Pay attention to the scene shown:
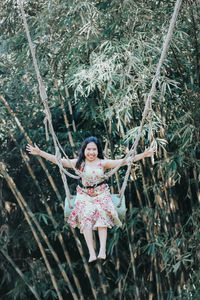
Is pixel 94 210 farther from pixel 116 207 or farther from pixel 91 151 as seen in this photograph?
pixel 91 151

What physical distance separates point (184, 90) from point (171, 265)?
69.2 inches

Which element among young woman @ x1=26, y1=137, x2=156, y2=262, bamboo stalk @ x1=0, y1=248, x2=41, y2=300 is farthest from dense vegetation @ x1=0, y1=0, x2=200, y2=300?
young woman @ x1=26, y1=137, x2=156, y2=262

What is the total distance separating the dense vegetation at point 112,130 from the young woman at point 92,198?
2.68 feet

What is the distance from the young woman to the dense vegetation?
82 centimetres

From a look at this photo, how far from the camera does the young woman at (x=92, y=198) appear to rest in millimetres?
3316

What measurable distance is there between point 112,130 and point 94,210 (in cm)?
212

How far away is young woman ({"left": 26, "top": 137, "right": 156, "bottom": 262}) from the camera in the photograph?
332 centimetres

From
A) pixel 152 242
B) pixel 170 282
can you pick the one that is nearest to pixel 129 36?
pixel 152 242

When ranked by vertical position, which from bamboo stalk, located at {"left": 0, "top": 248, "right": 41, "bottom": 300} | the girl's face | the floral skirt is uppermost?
the girl's face

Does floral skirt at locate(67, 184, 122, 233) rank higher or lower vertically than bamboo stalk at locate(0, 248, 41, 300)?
higher

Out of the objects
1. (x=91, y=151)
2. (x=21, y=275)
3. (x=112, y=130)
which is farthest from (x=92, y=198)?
(x=21, y=275)

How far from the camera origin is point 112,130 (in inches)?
212

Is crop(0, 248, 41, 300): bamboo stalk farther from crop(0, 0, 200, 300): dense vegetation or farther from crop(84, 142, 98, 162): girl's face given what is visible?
crop(84, 142, 98, 162): girl's face

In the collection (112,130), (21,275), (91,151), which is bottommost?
(21,275)
